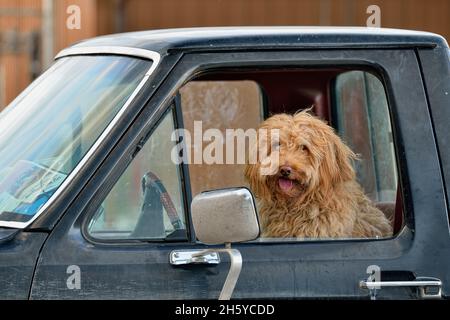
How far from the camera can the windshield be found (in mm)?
2846

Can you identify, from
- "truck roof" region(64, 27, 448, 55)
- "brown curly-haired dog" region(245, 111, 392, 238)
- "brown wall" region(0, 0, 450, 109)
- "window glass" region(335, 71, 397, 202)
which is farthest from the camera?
"brown wall" region(0, 0, 450, 109)

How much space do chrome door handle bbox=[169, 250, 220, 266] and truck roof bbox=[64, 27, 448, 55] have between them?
1.90ft

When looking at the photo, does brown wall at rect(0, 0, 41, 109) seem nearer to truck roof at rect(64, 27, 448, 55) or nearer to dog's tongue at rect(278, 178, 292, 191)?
dog's tongue at rect(278, 178, 292, 191)

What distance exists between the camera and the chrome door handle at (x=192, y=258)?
9.04 ft

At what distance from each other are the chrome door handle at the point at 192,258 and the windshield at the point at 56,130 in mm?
381

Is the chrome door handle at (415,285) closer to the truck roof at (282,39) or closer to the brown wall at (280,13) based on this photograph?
the truck roof at (282,39)

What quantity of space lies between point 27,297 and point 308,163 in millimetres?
1174

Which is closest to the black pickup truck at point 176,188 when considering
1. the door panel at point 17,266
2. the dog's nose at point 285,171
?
the door panel at point 17,266

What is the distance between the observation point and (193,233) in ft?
9.45

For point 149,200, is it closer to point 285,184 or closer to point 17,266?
point 17,266

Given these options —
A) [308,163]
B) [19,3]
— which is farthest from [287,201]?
[19,3]

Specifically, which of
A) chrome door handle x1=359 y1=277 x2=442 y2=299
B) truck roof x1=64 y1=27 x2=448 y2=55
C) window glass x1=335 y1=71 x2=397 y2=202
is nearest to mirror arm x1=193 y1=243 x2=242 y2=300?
chrome door handle x1=359 y1=277 x2=442 y2=299
